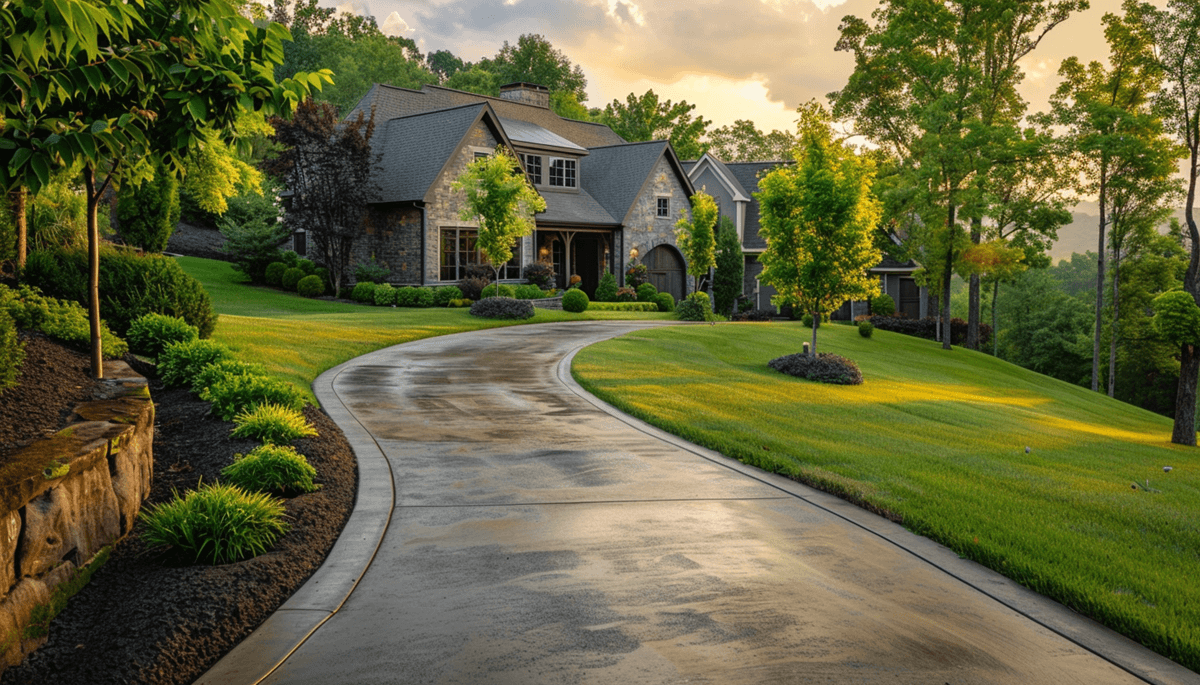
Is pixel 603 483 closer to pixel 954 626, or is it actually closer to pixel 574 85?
pixel 954 626

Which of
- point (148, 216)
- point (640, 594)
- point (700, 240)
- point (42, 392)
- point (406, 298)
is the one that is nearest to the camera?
point (640, 594)

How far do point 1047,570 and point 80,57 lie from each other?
7.22 meters

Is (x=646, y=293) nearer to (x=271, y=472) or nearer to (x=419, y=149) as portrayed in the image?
(x=419, y=149)

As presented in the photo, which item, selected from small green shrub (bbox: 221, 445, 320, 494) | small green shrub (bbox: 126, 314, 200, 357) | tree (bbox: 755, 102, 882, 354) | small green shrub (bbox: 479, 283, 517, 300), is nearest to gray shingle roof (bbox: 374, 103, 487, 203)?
small green shrub (bbox: 479, 283, 517, 300)

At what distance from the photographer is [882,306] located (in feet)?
137

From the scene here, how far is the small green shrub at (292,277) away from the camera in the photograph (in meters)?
32.4

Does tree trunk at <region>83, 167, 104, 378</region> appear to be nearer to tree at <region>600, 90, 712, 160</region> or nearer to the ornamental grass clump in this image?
the ornamental grass clump

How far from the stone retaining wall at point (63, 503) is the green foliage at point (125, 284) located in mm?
5332

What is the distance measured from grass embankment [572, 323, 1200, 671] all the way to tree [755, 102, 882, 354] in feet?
7.70

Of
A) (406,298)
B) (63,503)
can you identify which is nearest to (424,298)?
(406,298)

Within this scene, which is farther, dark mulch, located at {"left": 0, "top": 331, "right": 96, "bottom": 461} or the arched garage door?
the arched garage door

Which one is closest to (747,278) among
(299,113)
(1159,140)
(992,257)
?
(992,257)

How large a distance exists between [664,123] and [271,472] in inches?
2262

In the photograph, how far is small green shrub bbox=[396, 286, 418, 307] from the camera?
97.2ft
